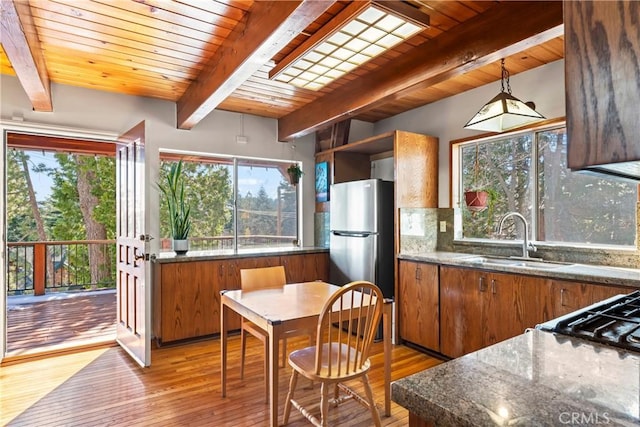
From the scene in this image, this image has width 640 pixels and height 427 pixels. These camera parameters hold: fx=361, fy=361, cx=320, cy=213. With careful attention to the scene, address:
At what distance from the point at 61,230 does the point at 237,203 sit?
3655 millimetres

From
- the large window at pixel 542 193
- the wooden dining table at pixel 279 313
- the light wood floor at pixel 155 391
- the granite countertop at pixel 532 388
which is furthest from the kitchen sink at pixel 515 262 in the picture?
the granite countertop at pixel 532 388

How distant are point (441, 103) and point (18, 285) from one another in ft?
21.4

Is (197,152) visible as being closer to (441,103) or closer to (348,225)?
(348,225)

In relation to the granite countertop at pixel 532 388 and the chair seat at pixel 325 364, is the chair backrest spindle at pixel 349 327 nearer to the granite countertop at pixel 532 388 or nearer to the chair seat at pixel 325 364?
the chair seat at pixel 325 364

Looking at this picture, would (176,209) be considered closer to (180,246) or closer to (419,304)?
(180,246)

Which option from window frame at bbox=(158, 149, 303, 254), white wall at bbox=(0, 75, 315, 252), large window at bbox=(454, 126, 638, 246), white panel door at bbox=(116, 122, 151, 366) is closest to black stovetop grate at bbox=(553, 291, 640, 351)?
large window at bbox=(454, 126, 638, 246)

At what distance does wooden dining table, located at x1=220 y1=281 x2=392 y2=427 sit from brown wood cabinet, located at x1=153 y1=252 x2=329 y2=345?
1.16 m

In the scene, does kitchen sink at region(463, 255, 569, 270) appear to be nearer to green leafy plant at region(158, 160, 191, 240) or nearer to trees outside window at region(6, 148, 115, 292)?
green leafy plant at region(158, 160, 191, 240)

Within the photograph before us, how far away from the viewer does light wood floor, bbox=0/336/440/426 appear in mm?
2217

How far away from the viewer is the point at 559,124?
2855mm

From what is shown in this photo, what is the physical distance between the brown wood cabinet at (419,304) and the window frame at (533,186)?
642mm

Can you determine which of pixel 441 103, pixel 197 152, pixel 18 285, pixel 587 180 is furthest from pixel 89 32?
pixel 18 285

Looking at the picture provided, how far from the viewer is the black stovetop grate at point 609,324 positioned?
89 cm

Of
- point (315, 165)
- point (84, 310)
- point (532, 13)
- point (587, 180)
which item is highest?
point (532, 13)
